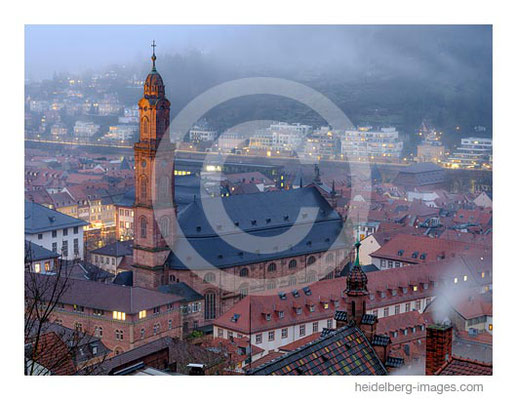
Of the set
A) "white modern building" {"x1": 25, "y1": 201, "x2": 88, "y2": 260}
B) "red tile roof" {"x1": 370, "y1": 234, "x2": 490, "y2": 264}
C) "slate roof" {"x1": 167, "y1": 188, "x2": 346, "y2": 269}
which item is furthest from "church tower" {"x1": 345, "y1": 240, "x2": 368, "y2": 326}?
"white modern building" {"x1": 25, "y1": 201, "x2": 88, "y2": 260}

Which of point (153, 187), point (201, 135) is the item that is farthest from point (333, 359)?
point (201, 135)

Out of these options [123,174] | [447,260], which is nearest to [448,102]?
[123,174]

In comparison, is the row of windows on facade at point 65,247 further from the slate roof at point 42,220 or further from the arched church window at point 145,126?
→ the arched church window at point 145,126

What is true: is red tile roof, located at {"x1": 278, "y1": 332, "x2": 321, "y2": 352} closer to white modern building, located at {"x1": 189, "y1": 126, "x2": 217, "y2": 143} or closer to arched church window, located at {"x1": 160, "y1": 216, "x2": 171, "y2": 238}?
arched church window, located at {"x1": 160, "y1": 216, "x2": 171, "y2": 238}

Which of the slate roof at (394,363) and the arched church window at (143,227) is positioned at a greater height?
the arched church window at (143,227)

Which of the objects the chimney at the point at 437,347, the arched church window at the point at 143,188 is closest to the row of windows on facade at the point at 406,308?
the arched church window at the point at 143,188

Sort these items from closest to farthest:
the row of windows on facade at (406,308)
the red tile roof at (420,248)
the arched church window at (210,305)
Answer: the row of windows on facade at (406,308) → the arched church window at (210,305) → the red tile roof at (420,248)

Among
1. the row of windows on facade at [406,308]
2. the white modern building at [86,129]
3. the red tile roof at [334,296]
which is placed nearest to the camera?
the red tile roof at [334,296]
